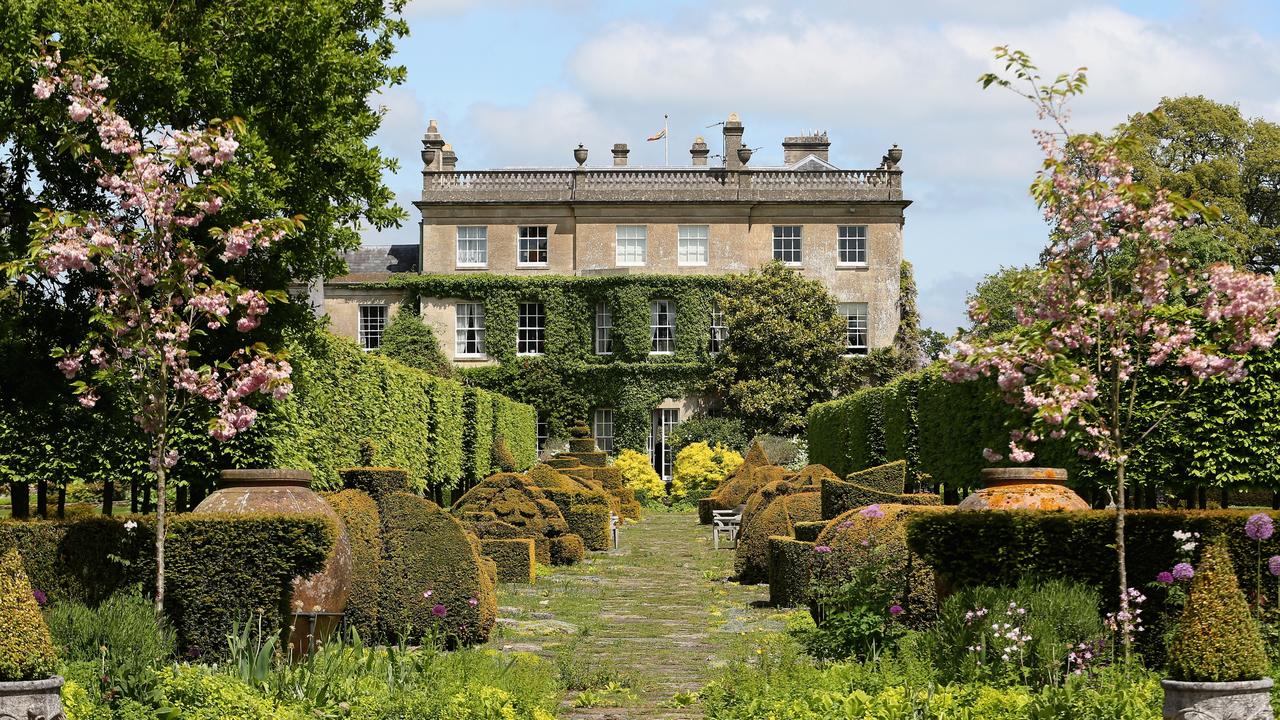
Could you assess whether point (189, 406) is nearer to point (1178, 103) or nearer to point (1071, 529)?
point (1071, 529)

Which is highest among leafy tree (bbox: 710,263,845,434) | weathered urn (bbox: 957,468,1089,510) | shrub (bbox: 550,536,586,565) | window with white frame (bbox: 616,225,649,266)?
window with white frame (bbox: 616,225,649,266)

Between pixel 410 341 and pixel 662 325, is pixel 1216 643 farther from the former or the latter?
pixel 410 341

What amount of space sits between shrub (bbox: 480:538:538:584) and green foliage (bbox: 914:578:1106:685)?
29.3 ft

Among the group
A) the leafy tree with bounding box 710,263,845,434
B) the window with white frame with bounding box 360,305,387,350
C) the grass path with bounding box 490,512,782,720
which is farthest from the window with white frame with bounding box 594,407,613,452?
the grass path with bounding box 490,512,782,720

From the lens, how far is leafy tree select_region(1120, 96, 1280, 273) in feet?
138

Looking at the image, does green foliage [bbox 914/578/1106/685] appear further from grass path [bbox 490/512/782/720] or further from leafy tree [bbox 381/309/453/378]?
leafy tree [bbox 381/309/453/378]

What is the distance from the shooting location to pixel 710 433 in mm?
47906

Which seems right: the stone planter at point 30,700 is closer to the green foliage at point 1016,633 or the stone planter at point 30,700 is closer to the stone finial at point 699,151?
the green foliage at point 1016,633

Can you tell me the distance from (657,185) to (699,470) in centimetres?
1220

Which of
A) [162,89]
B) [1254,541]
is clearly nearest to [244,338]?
[162,89]

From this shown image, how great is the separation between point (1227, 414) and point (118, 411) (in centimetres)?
1363

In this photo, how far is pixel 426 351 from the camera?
5041 cm

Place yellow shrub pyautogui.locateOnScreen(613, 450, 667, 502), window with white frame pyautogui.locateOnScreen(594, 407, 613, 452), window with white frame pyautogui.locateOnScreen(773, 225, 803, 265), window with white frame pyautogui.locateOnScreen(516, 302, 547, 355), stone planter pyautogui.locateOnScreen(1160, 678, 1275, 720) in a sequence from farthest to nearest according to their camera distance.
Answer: window with white frame pyautogui.locateOnScreen(773, 225, 803, 265) → window with white frame pyautogui.locateOnScreen(516, 302, 547, 355) → window with white frame pyautogui.locateOnScreen(594, 407, 613, 452) → yellow shrub pyautogui.locateOnScreen(613, 450, 667, 502) → stone planter pyautogui.locateOnScreen(1160, 678, 1275, 720)

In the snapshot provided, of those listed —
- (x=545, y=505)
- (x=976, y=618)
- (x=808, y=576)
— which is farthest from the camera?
(x=545, y=505)
